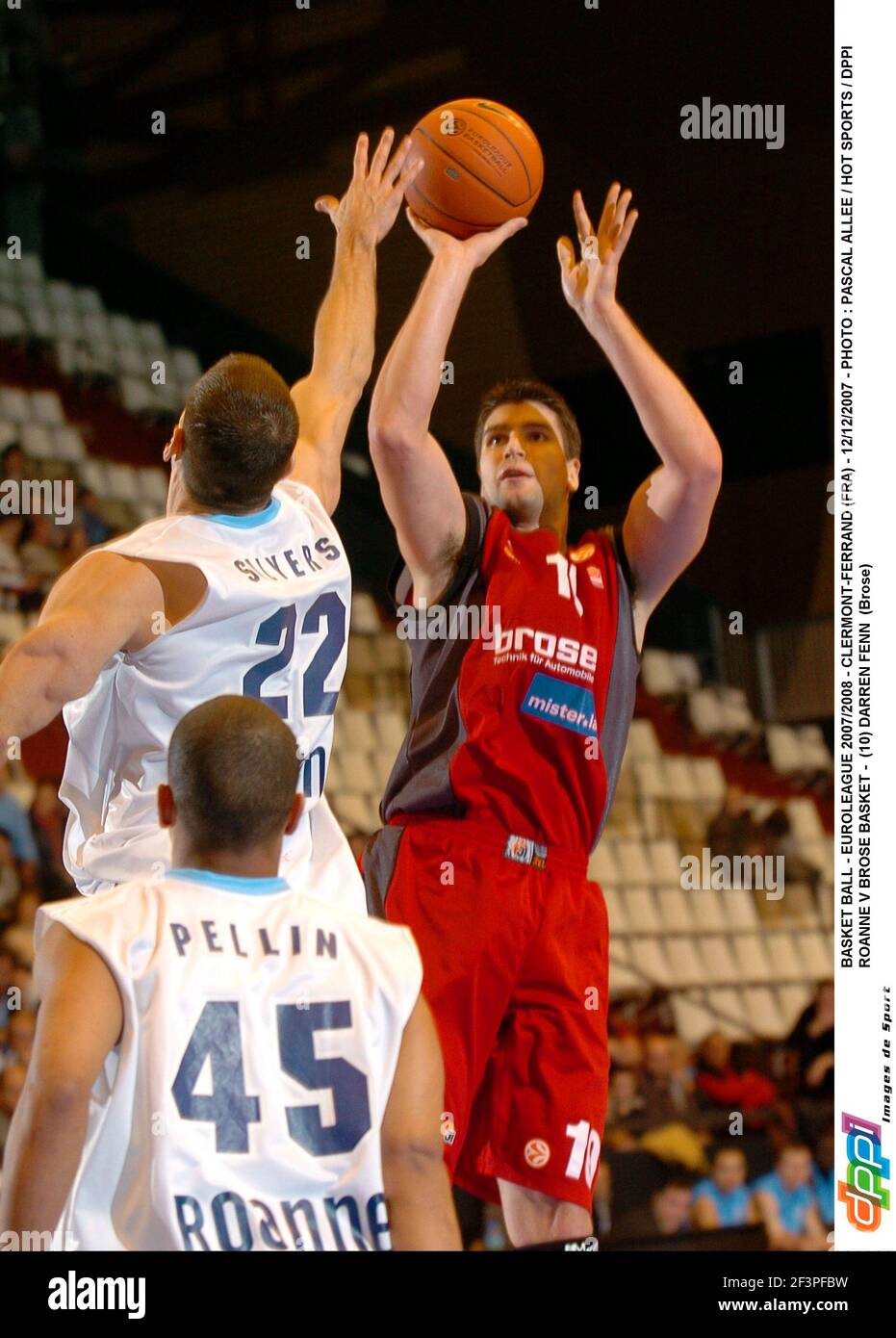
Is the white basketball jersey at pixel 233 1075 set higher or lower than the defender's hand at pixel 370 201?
lower

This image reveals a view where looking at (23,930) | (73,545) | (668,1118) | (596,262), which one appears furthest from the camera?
(73,545)

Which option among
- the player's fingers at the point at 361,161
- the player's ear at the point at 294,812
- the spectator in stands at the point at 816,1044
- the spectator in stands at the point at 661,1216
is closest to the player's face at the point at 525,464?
the player's fingers at the point at 361,161

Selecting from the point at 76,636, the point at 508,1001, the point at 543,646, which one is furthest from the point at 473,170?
the point at 508,1001

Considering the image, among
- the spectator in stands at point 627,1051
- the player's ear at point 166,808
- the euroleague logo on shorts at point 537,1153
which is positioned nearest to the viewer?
the player's ear at point 166,808

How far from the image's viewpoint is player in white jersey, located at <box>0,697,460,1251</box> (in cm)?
198

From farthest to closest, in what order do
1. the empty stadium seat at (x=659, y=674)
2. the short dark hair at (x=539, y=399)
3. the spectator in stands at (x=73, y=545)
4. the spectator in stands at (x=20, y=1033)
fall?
the empty stadium seat at (x=659, y=674)
the spectator in stands at (x=73, y=545)
the spectator in stands at (x=20, y=1033)
the short dark hair at (x=539, y=399)

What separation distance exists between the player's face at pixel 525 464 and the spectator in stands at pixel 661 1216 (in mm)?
3462

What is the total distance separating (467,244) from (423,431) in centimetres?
50

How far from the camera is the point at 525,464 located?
154 inches

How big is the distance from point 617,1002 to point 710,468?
4285 millimetres

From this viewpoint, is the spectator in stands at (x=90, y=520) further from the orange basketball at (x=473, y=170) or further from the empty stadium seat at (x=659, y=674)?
the orange basketball at (x=473, y=170)

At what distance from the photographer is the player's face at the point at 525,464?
3.92 meters

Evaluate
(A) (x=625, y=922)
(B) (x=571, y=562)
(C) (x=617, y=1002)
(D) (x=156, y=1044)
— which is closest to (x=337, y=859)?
(B) (x=571, y=562)
